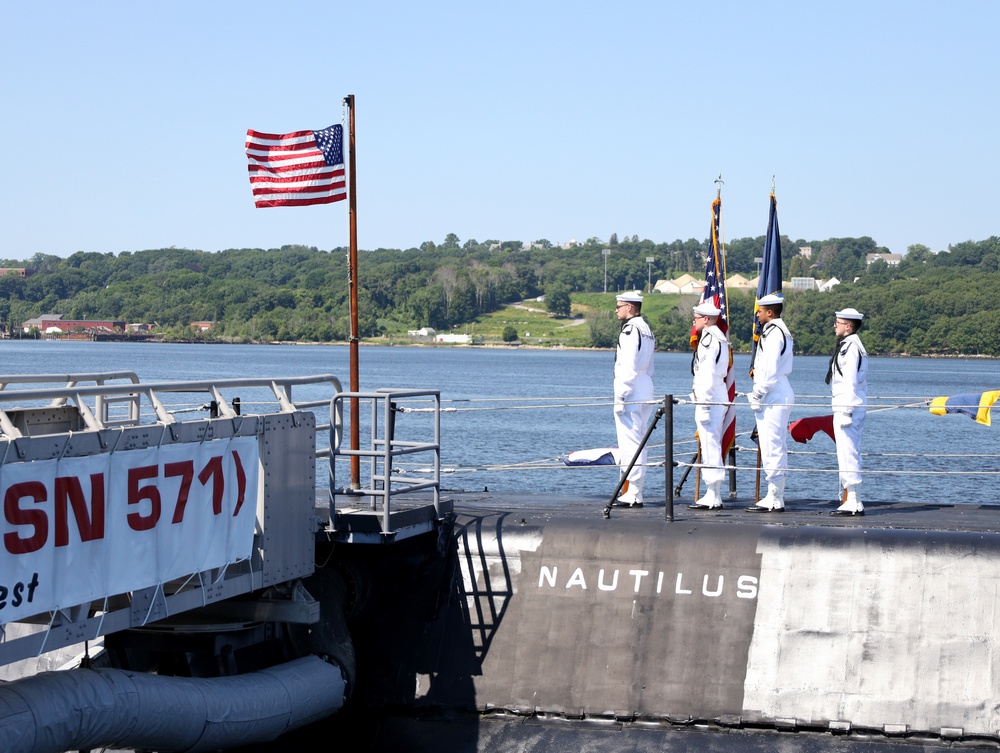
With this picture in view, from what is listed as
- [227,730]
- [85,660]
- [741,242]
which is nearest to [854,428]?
[227,730]

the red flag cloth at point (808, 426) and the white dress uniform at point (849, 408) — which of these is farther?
the red flag cloth at point (808, 426)

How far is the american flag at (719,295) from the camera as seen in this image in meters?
14.5

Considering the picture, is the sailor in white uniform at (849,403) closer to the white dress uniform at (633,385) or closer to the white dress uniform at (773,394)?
the white dress uniform at (773,394)

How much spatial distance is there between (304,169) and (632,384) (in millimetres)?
4564

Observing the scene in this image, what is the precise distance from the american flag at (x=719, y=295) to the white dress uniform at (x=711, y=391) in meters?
0.17

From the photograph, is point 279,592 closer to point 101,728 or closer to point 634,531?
point 101,728

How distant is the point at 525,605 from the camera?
12281 mm

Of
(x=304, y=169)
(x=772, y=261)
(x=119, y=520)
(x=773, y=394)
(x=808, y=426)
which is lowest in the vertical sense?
(x=119, y=520)

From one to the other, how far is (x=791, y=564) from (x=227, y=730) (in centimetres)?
528

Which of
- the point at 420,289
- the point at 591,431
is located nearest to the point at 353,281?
the point at 591,431

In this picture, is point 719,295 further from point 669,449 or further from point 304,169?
point 304,169

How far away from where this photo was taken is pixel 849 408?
1327 cm

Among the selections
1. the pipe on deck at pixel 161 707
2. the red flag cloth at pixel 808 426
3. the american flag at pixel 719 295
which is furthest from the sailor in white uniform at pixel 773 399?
the pipe on deck at pixel 161 707

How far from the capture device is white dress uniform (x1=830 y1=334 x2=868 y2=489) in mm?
13297
